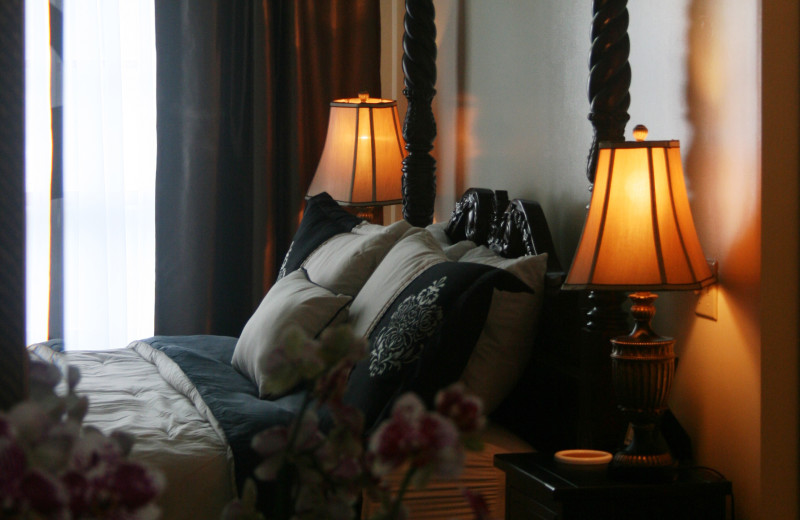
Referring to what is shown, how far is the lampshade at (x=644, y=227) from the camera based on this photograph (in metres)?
1.61

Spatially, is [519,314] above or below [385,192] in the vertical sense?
below

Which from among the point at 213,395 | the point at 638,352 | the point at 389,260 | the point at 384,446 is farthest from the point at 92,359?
the point at 384,446

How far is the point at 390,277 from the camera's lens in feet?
7.11

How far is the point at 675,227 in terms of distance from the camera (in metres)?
1.63

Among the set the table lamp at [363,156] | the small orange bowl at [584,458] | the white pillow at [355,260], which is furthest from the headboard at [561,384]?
the table lamp at [363,156]

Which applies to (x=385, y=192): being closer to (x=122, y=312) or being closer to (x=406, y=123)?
(x=406, y=123)

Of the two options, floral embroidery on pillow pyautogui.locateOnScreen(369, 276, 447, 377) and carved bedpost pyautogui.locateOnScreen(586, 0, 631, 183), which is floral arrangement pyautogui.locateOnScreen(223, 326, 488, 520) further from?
carved bedpost pyautogui.locateOnScreen(586, 0, 631, 183)

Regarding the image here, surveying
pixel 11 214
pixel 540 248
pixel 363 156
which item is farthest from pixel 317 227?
pixel 11 214

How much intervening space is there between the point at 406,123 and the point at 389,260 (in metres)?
1.05

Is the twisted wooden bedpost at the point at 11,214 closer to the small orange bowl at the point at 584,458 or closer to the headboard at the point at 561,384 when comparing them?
the small orange bowl at the point at 584,458

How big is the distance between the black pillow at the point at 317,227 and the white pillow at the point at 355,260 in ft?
0.65

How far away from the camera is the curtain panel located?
12.7 feet

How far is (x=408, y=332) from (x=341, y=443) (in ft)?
4.19

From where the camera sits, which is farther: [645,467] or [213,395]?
[213,395]
